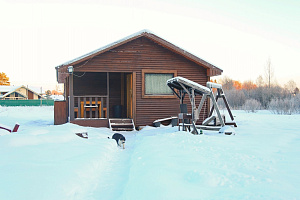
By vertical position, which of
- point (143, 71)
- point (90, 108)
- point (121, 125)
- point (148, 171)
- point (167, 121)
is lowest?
point (148, 171)

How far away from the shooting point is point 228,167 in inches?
194

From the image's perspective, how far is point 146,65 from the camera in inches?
509

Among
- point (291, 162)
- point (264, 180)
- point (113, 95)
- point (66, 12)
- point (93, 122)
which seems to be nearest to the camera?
point (264, 180)

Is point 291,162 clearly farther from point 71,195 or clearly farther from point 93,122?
point 93,122

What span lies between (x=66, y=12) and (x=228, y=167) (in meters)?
15.4

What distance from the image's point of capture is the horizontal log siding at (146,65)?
12.5 m

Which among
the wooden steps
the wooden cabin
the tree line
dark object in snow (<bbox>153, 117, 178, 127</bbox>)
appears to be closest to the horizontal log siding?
the wooden cabin

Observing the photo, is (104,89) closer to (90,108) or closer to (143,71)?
(90,108)

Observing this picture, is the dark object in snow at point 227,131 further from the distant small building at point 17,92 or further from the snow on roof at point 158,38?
the distant small building at point 17,92

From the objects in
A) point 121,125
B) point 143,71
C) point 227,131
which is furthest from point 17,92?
point 227,131

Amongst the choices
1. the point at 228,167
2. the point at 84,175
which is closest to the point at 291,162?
the point at 228,167

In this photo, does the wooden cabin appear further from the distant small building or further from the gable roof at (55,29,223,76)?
the distant small building

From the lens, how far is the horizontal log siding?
12547 millimetres

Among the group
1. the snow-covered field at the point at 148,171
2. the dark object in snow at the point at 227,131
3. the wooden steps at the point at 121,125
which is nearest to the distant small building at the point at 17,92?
the wooden steps at the point at 121,125
